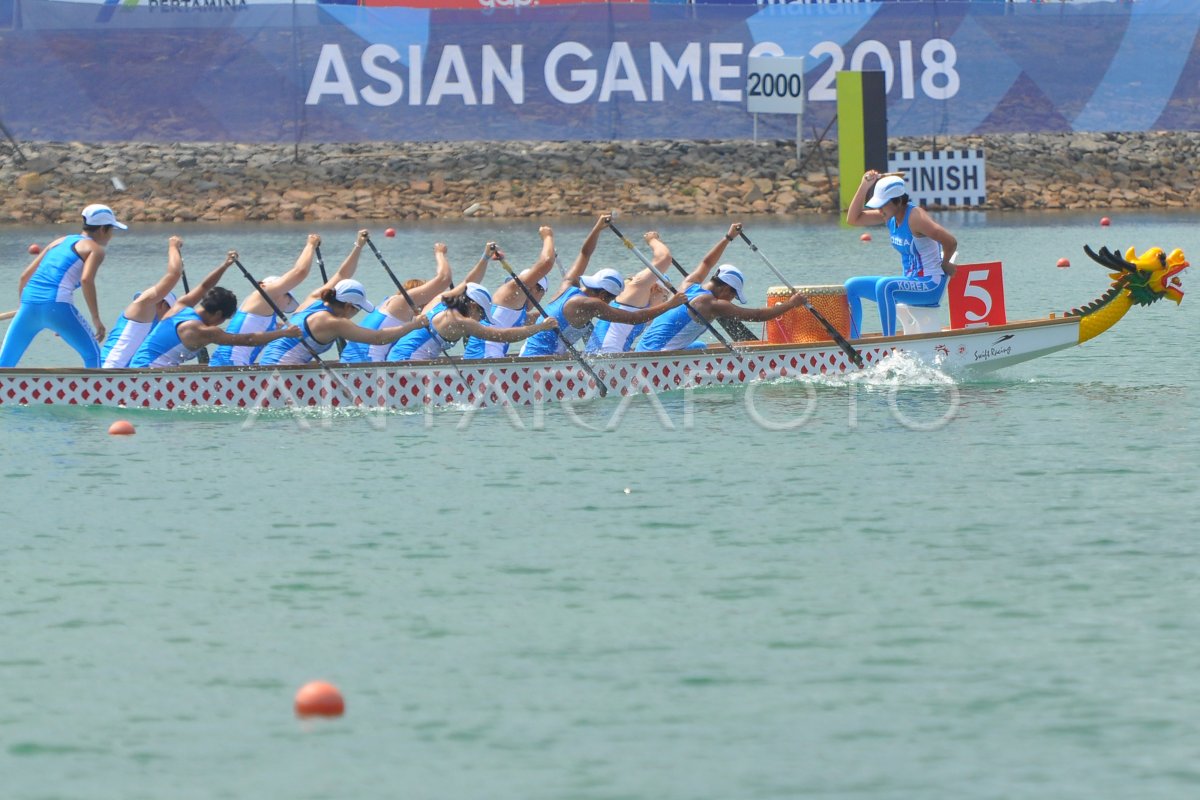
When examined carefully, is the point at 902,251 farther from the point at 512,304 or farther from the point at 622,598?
the point at 622,598

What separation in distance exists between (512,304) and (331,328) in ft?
6.28

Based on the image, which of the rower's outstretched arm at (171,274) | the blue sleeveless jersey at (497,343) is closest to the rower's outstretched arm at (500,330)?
the blue sleeveless jersey at (497,343)

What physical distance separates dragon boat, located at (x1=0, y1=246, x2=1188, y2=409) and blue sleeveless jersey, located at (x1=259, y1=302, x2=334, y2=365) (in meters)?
0.37

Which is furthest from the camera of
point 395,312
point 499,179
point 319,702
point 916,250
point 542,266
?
point 499,179

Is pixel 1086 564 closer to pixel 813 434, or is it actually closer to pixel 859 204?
pixel 813 434

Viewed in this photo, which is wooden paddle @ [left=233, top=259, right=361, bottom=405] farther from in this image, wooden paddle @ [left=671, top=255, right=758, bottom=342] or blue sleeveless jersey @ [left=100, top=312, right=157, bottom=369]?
wooden paddle @ [left=671, top=255, right=758, bottom=342]

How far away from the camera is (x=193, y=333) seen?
1636 centimetres

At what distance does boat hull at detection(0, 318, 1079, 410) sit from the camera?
16594 mm

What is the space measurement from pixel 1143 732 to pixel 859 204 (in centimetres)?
956

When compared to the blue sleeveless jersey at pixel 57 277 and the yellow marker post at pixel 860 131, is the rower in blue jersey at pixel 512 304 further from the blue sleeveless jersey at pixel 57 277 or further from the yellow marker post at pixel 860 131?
the yellow marker post at pixel 860 131

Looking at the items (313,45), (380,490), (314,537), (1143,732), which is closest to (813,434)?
(380,490)

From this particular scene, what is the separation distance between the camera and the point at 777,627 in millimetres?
10367

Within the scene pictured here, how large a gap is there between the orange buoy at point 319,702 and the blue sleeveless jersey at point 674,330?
29.9ft

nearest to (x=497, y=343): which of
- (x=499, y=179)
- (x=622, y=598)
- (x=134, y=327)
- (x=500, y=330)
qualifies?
(x=500, y=330)
